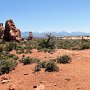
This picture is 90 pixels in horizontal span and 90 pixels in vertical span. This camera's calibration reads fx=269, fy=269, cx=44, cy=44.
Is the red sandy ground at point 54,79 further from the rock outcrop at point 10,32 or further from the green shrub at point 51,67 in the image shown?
the rock outcrop at point 10,32

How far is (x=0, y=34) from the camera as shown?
170ft

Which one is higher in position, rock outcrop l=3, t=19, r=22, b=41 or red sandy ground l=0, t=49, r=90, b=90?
rock outcrop l=3, t=19, r=22, b=41

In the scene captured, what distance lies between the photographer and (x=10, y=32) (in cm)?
4803

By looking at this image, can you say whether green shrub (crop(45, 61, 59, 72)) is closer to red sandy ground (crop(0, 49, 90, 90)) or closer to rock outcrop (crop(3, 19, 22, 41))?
red sandy ground (crop(0, 49, 90, 90))

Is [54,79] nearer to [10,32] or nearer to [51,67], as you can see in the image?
[51,67]

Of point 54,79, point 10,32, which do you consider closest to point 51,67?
point 54,79

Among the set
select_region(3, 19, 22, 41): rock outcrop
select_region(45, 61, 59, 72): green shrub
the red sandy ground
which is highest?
select_region(3, 19, 22, 41): rock outcrop

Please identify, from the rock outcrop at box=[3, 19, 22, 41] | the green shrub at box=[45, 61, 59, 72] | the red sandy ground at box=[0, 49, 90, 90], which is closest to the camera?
the red sandy ground at box=[0, 49, 90, 90]

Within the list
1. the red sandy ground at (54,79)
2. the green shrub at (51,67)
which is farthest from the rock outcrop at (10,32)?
the green shrub at (51,67)

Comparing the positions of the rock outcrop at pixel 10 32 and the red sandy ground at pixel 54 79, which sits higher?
the rock outcrop at pixel 10 32

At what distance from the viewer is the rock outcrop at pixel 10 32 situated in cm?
4816

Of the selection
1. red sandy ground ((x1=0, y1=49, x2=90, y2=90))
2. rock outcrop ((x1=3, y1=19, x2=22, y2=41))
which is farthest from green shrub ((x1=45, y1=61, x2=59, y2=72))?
rock outcrop ((x1=3, y1=19, x2=22, y2=41))

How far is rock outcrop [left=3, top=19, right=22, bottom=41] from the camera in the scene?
48156mm

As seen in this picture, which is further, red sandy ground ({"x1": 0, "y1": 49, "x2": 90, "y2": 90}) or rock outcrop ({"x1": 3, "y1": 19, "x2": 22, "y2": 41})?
rock outcrop ({"x1": 3, "y1": 19, "x2": 22, "y2": 41})
